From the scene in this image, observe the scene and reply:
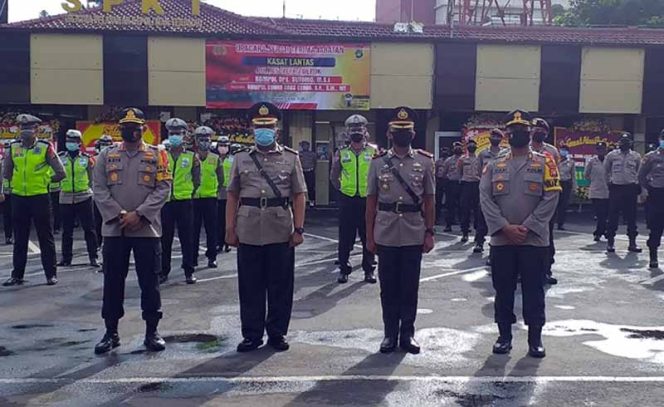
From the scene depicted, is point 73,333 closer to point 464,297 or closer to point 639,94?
point 464,297

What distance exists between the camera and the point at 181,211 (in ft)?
37.2

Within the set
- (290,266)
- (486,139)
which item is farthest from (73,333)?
(486,139)

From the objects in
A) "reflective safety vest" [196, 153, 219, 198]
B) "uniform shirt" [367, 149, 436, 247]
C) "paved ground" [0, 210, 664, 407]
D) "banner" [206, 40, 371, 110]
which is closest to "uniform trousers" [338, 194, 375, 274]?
Answer: "paved ground" [0, 210, 664, 407]

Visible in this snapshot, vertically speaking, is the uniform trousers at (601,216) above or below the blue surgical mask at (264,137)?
below

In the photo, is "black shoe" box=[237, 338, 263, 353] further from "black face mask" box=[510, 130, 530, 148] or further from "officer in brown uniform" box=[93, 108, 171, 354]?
"black face mask" box=[510, 130, 530, 148]

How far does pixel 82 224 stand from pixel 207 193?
2.00 m

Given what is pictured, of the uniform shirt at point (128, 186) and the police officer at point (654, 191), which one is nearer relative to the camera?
the uniform shirt at point (128, 186)

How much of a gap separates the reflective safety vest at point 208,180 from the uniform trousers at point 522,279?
19.3 ft

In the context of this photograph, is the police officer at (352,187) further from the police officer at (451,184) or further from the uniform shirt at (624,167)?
the police officer at (451,184)

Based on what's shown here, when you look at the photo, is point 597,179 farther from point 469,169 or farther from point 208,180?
point 208,180

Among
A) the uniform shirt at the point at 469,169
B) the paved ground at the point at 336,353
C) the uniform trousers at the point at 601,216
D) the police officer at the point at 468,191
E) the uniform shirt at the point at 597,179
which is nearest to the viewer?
the paved ground at the point at 336,353

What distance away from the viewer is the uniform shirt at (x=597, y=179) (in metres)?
18.1

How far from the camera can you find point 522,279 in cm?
755

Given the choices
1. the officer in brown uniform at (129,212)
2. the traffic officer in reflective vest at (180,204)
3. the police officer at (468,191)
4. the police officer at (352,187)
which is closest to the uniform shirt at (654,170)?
the police officer at (468,191)
